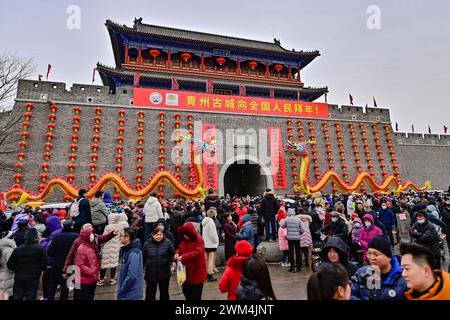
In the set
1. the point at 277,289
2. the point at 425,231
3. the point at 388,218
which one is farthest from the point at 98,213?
the point at 388,218

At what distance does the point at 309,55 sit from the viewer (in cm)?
1970

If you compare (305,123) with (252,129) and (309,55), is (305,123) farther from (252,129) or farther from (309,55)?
(309,55)

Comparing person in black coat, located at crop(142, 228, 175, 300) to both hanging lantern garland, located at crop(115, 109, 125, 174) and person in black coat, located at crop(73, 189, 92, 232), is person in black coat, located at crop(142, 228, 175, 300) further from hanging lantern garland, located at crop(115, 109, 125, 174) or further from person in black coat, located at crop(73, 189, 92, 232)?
hanging lantern garland, located at crop(115, 109, 125, 174)

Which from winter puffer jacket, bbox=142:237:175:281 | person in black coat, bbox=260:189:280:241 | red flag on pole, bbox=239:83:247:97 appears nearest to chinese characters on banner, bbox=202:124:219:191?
red flag on pole, bbox=239:83:247:97

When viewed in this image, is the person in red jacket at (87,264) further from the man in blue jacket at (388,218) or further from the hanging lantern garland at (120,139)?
the hanging lantern garland at (120,139)

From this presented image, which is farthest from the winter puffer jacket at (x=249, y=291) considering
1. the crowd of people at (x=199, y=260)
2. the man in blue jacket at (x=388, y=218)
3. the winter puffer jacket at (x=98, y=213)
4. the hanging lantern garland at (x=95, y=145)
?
the hanging lantern garland at (x=95, y=145)

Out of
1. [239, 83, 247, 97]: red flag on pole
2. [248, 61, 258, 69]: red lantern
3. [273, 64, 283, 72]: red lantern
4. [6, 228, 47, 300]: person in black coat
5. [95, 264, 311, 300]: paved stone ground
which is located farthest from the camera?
[273, 64, 283, 72]: red lantern

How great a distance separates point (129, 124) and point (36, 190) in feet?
17.5

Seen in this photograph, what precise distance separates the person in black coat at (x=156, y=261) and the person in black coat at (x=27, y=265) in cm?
146

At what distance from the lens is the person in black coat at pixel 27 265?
127 inches

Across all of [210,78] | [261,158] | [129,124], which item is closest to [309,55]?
[210,78]

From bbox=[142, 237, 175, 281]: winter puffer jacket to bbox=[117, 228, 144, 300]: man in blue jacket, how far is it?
0.63 feet

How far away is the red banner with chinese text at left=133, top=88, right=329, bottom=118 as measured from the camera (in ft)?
47.8
